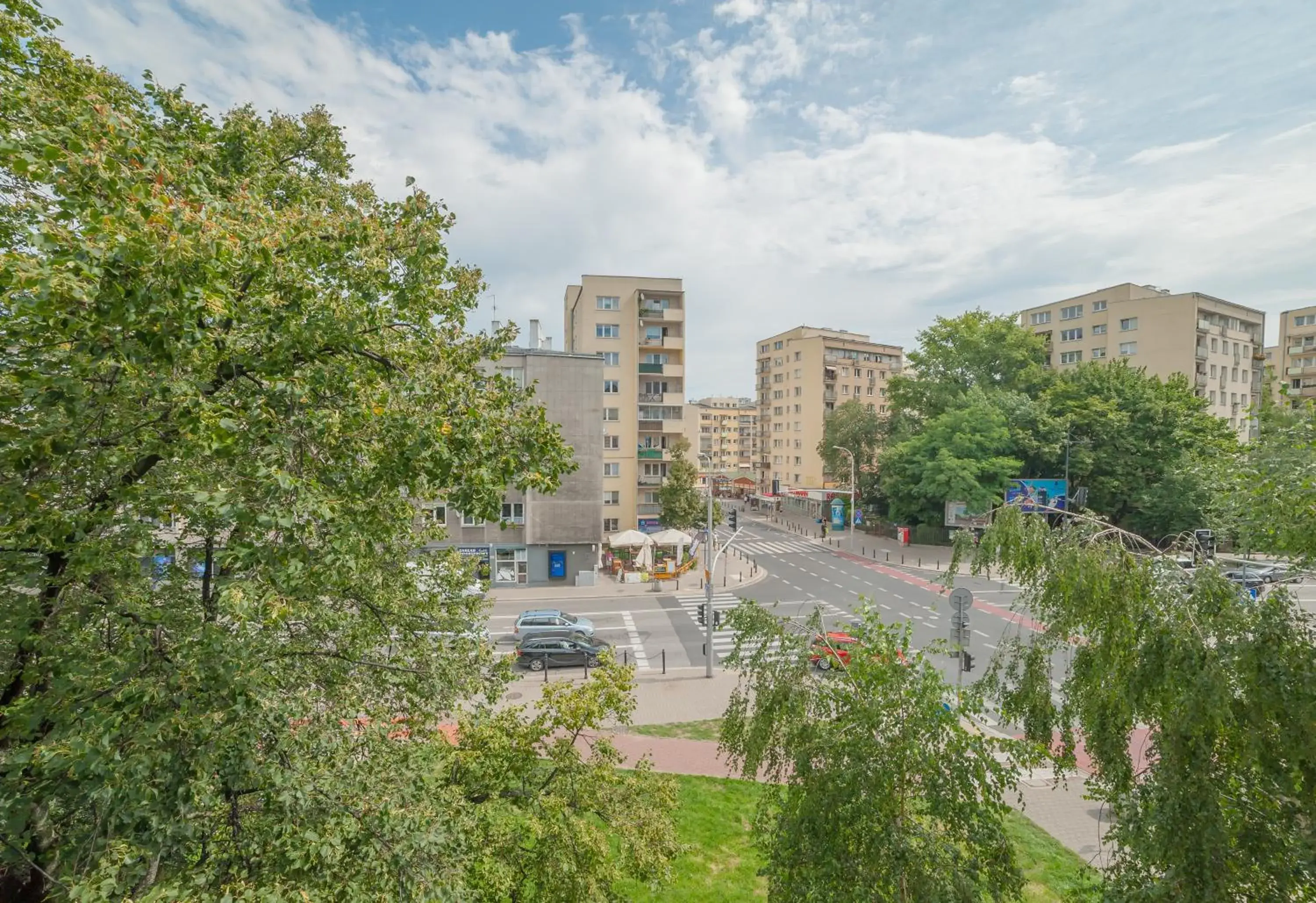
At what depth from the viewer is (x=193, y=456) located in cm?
462

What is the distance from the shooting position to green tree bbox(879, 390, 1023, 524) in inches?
1475

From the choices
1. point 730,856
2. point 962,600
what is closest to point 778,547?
point 962,600

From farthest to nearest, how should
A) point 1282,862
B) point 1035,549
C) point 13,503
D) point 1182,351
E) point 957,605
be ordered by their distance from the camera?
1. point 1182,351
2. point 957,605
3. point 1035,549
4. point 1282,862
5. point 13,503

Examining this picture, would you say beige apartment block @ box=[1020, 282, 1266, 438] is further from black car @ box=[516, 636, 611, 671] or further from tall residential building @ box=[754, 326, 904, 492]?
black car @ box=[516, 636, 611, 671]

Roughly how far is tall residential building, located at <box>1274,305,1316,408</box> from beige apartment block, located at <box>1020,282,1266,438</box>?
11.0 meters

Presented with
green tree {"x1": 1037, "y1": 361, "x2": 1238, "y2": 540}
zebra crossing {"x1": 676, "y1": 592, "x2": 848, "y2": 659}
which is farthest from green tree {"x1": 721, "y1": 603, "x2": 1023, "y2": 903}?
green tree {"x1": 1037, "y1": 361, "x2": 1238, "y2": 540}

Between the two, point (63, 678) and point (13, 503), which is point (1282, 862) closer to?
point (63, 678)

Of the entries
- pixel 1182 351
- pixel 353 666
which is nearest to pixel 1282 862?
pixel 353 666

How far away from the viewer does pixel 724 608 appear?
89.6ft

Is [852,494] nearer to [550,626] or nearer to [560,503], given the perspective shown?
[560,503]

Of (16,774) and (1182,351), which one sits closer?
(16,774)

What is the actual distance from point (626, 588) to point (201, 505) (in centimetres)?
2838

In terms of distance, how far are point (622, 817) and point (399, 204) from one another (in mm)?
7558

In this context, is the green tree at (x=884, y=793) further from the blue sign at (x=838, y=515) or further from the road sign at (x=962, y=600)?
the blue sign at (x=838, y=515)
